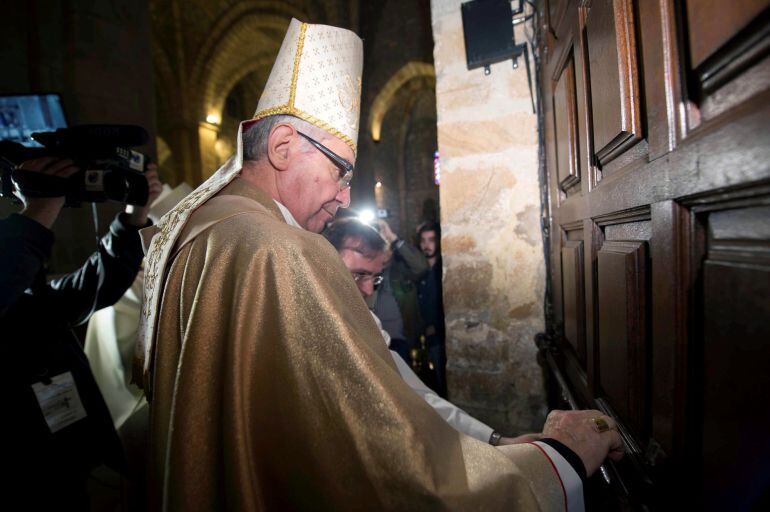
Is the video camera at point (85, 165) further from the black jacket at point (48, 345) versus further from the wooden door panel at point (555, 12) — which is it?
the wooden door panel at point (555, 12)

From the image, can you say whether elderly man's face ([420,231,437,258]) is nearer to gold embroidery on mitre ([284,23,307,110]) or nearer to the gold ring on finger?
gold embroidery on mitre ([284,23,307,110])

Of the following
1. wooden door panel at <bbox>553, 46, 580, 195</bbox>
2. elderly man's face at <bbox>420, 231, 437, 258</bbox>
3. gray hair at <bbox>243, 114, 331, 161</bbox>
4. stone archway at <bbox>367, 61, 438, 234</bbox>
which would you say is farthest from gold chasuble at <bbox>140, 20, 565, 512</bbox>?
stone archway at <bbox>367, 61, 438, 234</bbox>

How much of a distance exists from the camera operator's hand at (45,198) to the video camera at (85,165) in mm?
20

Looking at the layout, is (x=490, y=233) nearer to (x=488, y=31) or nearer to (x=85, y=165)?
(x=488, y=31)

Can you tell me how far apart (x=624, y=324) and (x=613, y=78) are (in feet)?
2.07

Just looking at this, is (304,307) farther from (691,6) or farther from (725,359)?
(691,6)

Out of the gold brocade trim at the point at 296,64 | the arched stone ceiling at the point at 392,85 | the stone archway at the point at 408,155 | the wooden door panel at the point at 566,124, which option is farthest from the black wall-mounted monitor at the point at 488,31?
the stone archway at the point at 408,155

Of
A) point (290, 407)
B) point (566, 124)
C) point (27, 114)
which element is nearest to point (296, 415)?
point (290, 407)

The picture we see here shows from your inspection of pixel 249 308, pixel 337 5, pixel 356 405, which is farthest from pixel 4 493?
pixel 337 5

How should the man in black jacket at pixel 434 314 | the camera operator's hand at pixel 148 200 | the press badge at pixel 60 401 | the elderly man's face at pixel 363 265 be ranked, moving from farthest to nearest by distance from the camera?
1. the man in black jacket at pixel 434 314
2. the elderly man's face at pixel 363 265
3. the camera operator's hand at pixel 148 200
4. the press badge at pixel 60 401

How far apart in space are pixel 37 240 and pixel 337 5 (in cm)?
888

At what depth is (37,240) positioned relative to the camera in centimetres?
146

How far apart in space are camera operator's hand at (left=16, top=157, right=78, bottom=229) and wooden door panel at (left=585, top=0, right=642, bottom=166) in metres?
2.21

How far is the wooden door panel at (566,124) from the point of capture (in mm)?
1275
